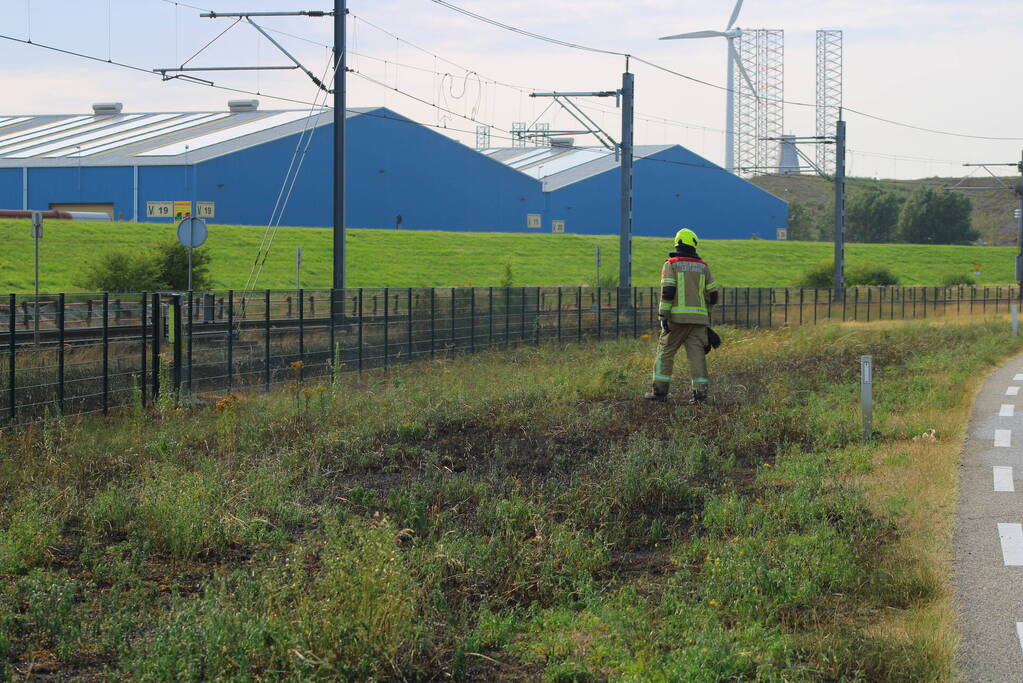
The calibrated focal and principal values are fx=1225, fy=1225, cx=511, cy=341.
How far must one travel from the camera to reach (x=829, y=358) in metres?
22.3

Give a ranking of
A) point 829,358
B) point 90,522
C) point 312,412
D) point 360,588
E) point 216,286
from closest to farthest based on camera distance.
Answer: point 360,588
point 90,522
point 312,412
point 829,358
point 216,286

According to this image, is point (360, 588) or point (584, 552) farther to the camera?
point (584, 552)

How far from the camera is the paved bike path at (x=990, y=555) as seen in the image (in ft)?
18.0

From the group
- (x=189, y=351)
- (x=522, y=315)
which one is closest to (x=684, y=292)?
(x=189, y=351)

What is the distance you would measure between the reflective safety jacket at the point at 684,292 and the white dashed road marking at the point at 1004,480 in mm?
4946

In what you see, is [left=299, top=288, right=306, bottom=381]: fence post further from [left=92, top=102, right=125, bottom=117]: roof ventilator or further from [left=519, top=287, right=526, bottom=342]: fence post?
[left=92, top=102, right=125, bottom=117]: roof ventilator

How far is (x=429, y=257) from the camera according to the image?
2525 inches

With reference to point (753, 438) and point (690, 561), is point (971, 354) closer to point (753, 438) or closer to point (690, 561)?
point (753, 438)

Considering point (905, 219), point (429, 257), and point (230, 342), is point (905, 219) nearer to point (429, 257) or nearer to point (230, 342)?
point (429, 257)

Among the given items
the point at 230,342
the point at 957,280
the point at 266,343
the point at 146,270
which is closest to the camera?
the point at 230,342

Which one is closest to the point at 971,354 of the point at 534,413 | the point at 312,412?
the point at 534,413

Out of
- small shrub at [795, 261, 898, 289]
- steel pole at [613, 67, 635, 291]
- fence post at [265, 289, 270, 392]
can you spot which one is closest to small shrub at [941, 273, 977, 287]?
small shrub at [795, 261, 898, 289]

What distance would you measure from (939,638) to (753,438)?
637 cm

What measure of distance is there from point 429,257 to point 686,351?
49751 mm
